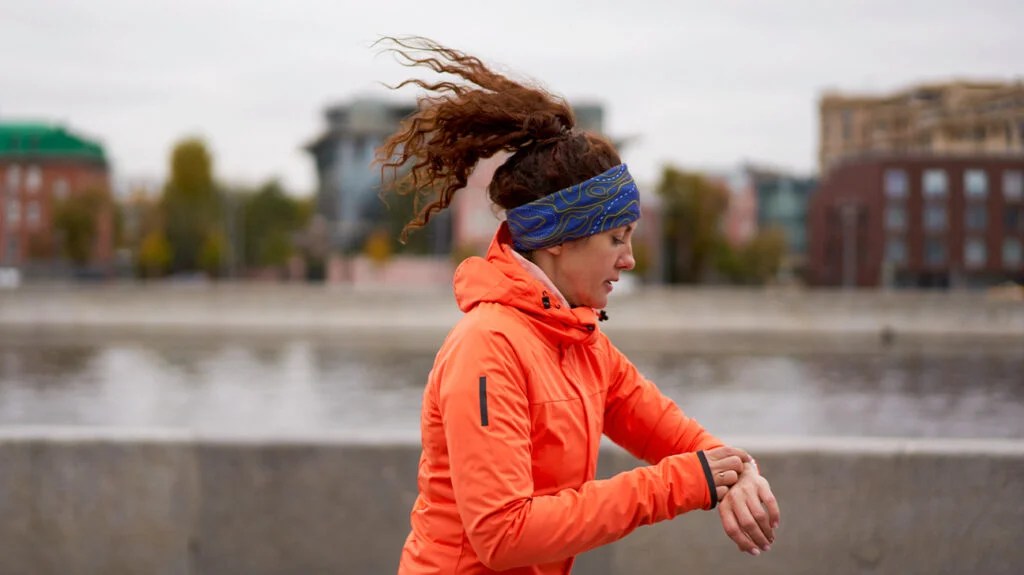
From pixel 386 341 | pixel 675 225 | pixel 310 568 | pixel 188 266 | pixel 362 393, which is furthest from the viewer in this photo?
pixel 188 266

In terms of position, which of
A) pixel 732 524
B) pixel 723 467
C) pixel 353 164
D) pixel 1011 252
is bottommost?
pixel 1011 252

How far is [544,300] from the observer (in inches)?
93.7

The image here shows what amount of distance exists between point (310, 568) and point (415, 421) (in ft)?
22.7

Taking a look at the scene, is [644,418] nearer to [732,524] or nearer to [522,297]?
[732,524]

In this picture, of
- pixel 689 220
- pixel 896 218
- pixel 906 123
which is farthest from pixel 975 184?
A: pixel 689 220

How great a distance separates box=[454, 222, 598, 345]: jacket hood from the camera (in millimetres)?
2379

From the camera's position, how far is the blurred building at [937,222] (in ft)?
318

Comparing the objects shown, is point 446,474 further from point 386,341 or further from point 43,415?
point 386,341

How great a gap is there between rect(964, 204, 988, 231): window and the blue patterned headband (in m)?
103

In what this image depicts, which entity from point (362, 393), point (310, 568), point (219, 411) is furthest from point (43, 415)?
point (310, 568)

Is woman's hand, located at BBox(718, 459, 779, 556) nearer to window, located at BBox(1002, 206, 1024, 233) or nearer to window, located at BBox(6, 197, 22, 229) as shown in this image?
window, located at BBox(1002, 206, 1024, 233)

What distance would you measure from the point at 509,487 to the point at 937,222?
10330 cm

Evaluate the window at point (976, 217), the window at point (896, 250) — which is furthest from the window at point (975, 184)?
the window at point (896, 250)

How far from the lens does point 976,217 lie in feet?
323
